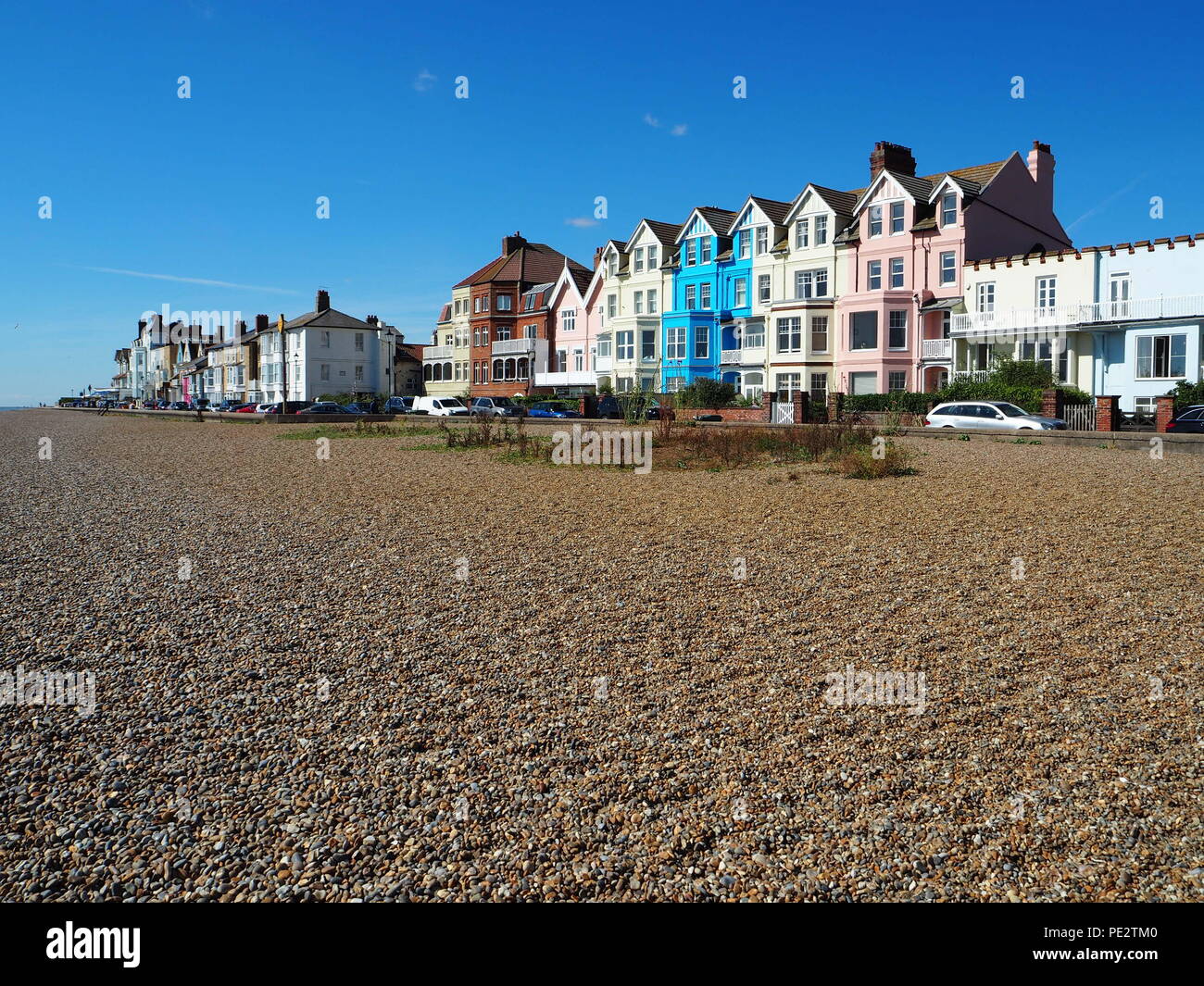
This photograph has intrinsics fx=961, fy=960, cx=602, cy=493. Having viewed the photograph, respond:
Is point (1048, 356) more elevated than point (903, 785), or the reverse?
point (1048, 356)

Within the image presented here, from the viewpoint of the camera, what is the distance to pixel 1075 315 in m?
39.8

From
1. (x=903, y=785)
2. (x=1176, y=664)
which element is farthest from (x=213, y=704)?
(x=1176, y=664)

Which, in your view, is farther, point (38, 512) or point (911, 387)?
point (911, 387)

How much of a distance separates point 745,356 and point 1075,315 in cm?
1806

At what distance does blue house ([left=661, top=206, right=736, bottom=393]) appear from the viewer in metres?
55.3

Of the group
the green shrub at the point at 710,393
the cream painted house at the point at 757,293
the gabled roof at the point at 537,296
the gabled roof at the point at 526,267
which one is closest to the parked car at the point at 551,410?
the green shrub at the point at 710,393

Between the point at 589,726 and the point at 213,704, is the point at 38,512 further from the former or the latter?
the point at 589,726

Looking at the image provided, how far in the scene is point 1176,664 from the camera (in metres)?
6.41

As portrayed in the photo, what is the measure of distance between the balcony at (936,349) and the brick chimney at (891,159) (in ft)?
32.1

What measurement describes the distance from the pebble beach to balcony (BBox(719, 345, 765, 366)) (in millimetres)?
41796

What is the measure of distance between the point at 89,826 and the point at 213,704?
55.8 inches

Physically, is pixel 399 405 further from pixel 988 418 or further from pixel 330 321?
pixel 988 418

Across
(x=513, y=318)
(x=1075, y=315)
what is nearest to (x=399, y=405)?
(x=513, y=318)

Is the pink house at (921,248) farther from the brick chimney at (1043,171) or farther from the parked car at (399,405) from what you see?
the parked car at (399,405)
